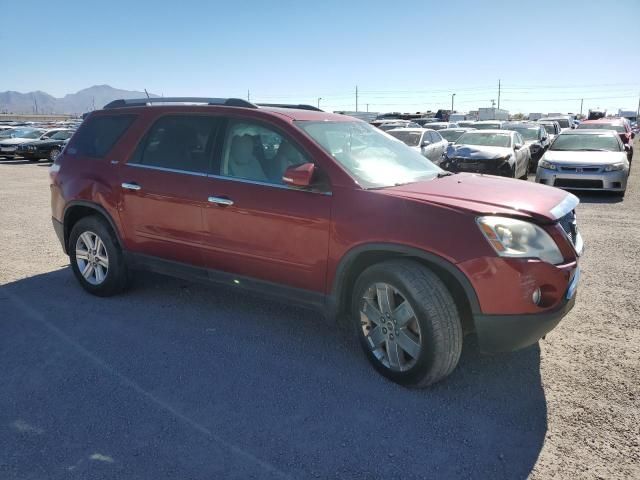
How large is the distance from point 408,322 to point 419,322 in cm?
13

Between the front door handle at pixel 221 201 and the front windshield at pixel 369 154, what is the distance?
2.62 ft

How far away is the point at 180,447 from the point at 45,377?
4.44 ft

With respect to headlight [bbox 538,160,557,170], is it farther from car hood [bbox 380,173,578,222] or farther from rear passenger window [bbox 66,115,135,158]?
rear passenger window [bbox 66,115,135,158]

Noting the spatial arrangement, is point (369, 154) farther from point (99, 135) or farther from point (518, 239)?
point (99, 135)

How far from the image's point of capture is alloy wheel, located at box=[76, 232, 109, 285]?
193 inches

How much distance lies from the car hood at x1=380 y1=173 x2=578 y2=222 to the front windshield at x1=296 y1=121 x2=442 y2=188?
18 centimetres

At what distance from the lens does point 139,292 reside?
5.11 meters

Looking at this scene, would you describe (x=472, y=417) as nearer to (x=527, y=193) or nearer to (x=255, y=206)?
(x=527, y=193)

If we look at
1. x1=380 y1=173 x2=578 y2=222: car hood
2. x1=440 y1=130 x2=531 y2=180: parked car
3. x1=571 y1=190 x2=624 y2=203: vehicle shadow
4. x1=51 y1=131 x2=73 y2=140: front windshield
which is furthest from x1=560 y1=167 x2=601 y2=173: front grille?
x1=51 y1=131 x2=73 y2=140: front windshield

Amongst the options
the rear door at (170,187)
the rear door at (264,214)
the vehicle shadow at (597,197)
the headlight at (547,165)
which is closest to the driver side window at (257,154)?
the rear door at (264,214)

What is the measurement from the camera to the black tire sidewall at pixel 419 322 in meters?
3.09

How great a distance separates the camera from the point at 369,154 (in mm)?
4008

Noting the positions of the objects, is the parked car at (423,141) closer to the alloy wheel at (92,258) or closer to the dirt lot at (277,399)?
the dirt lot at (277,399)

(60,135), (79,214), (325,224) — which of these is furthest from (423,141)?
(60,135)
